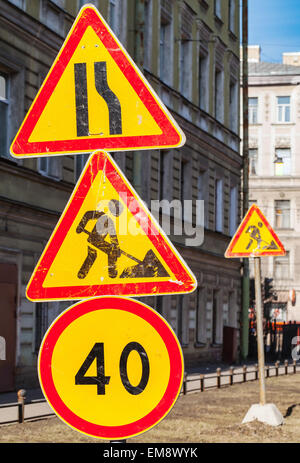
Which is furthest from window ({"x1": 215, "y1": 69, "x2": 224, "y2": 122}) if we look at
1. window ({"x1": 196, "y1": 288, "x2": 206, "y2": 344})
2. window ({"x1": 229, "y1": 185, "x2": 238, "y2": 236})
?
window ({"x1": 196, "y1": 288, "x2": 206, "y2": 344})

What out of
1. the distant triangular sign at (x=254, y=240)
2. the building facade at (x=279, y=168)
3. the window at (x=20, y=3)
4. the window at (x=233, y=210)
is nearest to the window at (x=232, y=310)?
the window at (x=233, y=210)

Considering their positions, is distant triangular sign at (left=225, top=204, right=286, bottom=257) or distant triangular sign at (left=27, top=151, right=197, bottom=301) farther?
distant triangular sign at (left=225, top=204, right=286, bottom=257)

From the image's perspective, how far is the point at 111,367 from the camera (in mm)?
3795

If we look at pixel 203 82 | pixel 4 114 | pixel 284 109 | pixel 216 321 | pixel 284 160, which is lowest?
pixel 216 321

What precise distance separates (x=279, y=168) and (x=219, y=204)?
85.3 feet

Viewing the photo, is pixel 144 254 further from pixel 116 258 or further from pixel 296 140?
pixel 296 140

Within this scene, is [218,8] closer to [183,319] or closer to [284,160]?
[183,319]

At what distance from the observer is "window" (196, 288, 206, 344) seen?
1200 inches

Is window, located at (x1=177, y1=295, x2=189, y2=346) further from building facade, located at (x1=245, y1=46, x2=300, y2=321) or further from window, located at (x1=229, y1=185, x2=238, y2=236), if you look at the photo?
building facade, located at (x1=245, y1=46, x2=300, y2=321)

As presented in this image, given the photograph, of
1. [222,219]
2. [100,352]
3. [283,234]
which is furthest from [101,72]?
[283,234]

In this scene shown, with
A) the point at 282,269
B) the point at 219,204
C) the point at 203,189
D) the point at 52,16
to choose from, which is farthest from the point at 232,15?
the point at 282,269

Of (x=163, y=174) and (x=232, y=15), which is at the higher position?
(x=232, y=15)

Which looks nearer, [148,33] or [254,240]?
[254,240]

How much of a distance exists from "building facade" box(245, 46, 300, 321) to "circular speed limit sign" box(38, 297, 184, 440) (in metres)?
54.9
